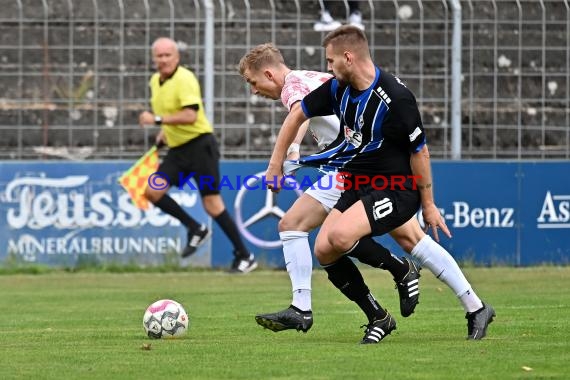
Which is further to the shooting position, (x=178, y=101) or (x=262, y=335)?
(x=178, y=101)

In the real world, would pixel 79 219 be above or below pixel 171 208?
below

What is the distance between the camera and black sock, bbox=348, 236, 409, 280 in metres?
8.98

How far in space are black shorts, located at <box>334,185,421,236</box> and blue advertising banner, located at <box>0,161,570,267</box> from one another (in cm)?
780

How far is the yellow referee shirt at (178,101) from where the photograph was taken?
16109 mm

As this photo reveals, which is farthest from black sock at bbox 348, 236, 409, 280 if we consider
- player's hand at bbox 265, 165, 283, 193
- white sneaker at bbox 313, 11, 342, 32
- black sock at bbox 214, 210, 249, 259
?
white sneaker at bbox 313, 11, 342, 32

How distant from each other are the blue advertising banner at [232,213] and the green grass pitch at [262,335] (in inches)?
43.8

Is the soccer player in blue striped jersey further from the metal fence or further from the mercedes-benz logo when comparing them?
the metal fence

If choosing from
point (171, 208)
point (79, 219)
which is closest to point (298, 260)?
point (171, 208)

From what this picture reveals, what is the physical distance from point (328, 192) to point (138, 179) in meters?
7.46

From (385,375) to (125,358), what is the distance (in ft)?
5.49

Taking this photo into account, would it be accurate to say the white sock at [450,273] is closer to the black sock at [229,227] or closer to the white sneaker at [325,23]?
the black sock at [229,227]

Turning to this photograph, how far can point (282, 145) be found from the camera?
8984 mm

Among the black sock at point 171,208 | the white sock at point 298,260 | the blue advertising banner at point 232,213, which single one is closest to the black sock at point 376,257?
the white sock at point 298,260

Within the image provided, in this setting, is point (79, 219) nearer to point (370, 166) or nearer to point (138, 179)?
point (138, 179)
